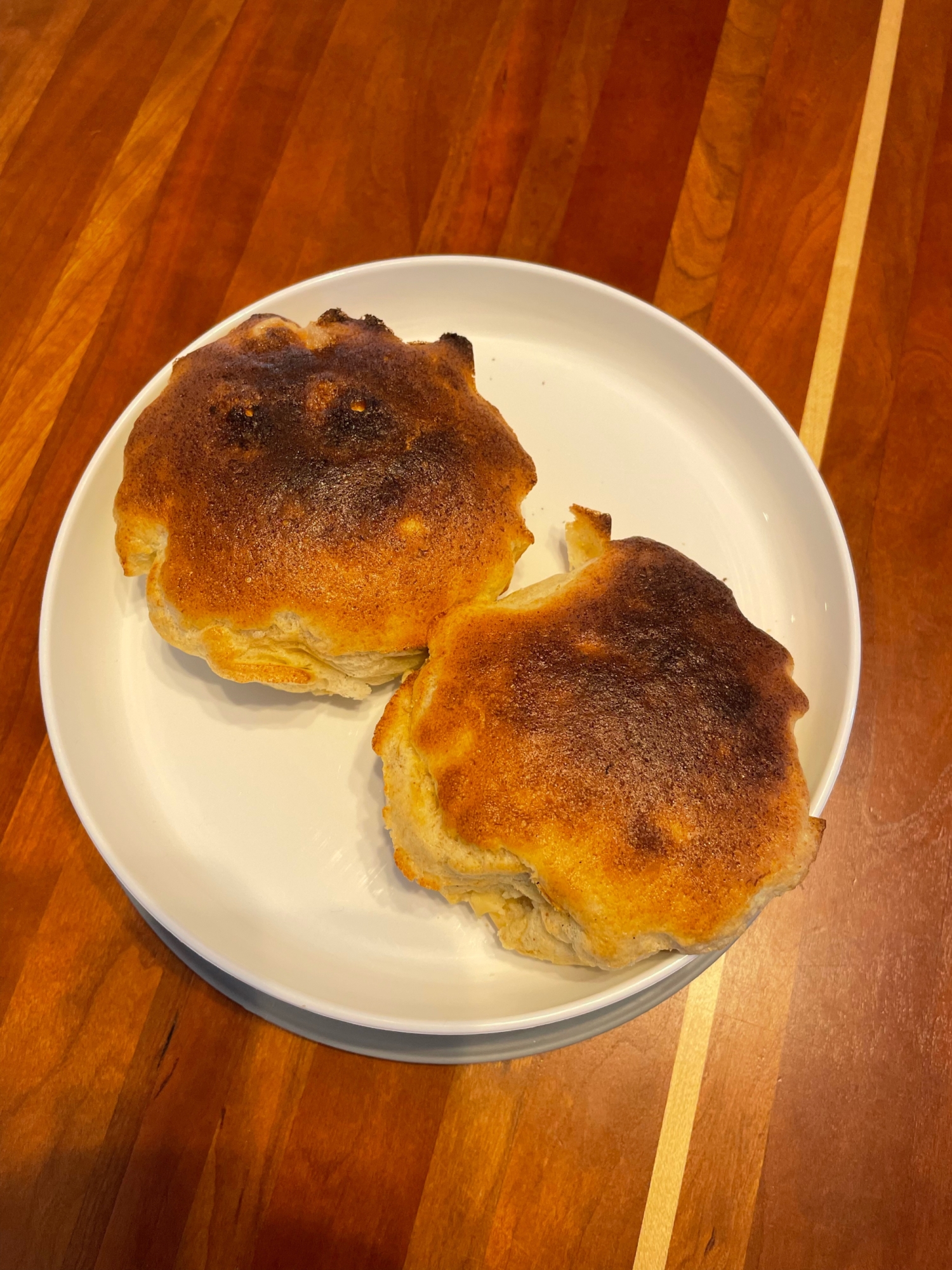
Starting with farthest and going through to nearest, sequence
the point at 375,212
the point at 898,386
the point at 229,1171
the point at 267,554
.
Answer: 1. the point at 375,212
2. the point at 898,386
3. the point at 229,1171
4. the point at 267,554

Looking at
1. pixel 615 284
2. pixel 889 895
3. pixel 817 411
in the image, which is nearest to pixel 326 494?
pixel 615 284

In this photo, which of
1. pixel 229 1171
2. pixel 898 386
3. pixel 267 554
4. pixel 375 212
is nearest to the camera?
pixel 267 554

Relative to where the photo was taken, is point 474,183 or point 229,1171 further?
point 474,183

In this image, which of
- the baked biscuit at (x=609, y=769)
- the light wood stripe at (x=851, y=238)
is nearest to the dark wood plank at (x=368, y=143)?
the light wood stripe at (x=851, y=238)

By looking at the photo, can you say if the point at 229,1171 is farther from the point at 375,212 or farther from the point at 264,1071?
the point at 375,212

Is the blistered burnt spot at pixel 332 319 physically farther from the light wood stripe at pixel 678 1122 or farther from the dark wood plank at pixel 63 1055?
the light wood stripe at pixel 678 1122

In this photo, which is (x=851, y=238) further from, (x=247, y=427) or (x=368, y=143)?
(x=247, y=427)

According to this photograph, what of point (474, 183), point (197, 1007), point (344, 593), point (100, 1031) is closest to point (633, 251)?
point (474, 183)
